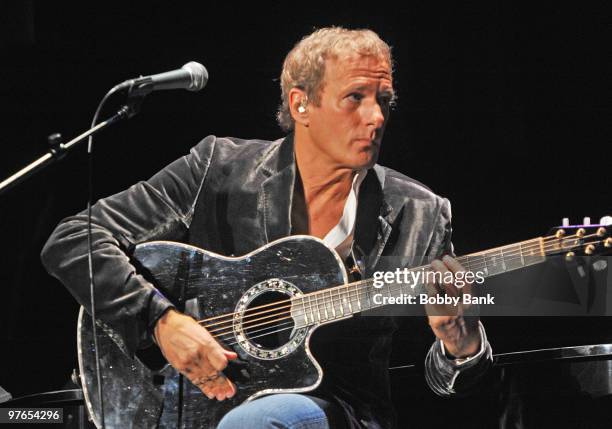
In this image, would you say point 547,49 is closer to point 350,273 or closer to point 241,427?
point 350,273

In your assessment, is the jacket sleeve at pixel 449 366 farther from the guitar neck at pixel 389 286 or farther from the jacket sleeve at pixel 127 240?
the jacket sleeve at pixel 127 240

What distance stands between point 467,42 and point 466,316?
1096 mm

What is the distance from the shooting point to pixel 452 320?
2857 millimetres

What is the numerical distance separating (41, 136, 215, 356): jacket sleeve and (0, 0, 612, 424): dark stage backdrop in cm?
19

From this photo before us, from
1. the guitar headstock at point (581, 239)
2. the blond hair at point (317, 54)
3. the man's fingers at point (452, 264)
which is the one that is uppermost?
the blond hair at point (317, 54)

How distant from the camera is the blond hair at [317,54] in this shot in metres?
3.07

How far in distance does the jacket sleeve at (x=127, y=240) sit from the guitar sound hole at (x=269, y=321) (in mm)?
288

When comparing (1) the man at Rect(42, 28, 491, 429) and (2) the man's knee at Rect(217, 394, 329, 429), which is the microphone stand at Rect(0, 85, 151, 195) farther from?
(2) the man's knee at Rect(217, 394, 329, 429)

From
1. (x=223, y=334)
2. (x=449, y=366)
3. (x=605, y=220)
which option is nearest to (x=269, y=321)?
(x=223, y=334)

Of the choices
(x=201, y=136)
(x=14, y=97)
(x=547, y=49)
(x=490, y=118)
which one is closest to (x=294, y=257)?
(x=201, y=136)

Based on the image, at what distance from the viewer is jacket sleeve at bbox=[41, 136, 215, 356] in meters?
2.84

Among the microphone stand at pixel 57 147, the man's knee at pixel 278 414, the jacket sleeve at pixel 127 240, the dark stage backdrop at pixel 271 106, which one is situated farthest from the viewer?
the dark stage backdrop at pixel 271 106

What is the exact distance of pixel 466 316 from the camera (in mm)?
2875

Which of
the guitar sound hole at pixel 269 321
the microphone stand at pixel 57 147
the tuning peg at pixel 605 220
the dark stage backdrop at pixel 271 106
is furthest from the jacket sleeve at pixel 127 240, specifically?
the tuning peg at pixel 605 220
